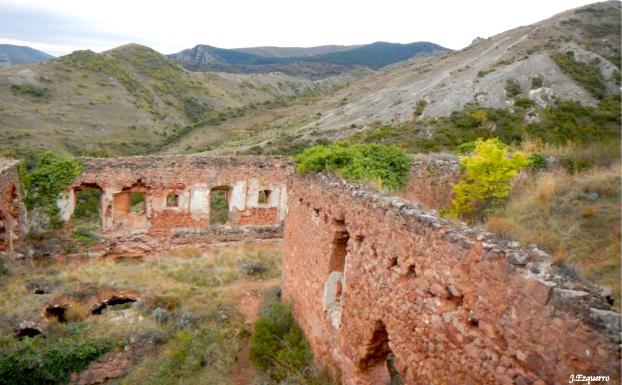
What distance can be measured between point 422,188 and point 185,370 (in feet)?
25.8

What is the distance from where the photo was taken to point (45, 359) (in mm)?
9445

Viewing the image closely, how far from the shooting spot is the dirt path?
8.91m

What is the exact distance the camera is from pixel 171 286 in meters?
13.0

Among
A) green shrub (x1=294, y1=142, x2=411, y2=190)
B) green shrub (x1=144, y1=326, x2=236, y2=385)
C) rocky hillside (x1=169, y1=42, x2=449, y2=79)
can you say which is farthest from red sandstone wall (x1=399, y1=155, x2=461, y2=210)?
rocky hillside (x1=169, y1=42, x2=449, y2=79)

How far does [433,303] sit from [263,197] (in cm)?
1542

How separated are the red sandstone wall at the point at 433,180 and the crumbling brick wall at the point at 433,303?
5.28 meters

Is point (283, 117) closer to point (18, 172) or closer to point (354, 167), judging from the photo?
point (18, 172)

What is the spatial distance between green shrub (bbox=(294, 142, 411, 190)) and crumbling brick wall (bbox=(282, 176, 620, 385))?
1.60ft

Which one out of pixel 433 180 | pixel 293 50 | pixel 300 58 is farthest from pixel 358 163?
pixel 293 50

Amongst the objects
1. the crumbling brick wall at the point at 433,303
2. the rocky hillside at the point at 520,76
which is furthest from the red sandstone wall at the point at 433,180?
the rocky hillside at the point at 520,76

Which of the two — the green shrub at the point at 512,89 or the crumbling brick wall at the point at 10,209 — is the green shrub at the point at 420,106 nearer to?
the green shrub at the point at 512,89

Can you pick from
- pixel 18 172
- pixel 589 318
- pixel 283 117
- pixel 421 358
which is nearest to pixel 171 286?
pixel 18 172

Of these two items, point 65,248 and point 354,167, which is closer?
point 354,167

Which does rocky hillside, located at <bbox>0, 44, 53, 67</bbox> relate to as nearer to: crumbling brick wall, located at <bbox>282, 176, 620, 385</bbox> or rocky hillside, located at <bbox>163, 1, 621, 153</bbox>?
rocky hillside, located at <bbox>163, 1, 621, 153</bbox>
